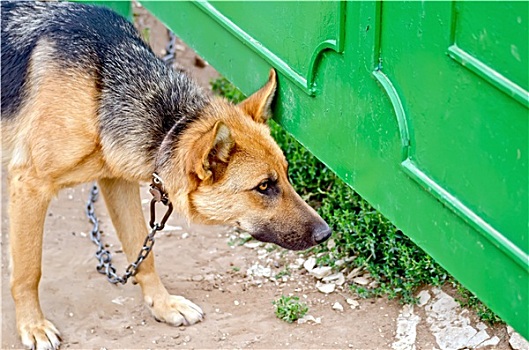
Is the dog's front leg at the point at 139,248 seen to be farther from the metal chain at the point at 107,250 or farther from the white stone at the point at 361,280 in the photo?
the white stone at the point at 361,280

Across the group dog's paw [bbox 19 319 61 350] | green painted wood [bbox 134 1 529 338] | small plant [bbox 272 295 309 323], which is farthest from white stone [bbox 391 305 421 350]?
dog's paw [bbox 19 319 61 350]

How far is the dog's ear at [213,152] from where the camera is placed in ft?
14.1

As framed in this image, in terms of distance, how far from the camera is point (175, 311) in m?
5.46

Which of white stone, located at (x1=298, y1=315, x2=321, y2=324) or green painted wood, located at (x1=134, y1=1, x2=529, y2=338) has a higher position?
green painted wood, located at (x1=134, y1=1, x2=529, y2=338)

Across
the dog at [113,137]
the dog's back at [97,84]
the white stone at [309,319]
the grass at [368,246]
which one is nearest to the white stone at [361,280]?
the grass at [368,246]

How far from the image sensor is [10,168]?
5055 mm

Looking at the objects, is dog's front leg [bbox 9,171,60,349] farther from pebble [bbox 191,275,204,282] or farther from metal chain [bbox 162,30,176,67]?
metal chain [bbox 162,30,176,67]

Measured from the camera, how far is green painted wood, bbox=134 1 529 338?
3.48 m

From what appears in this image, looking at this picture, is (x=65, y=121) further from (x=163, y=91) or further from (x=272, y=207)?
(x=272, y=207)

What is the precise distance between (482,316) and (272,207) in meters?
1.50

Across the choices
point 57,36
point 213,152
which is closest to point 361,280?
point 213,152

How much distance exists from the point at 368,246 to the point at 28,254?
225 cm

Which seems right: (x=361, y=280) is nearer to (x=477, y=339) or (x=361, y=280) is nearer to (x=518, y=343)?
(x=477, y=339)

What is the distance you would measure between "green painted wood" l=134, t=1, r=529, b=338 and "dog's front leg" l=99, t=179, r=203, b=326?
1.17 metres
